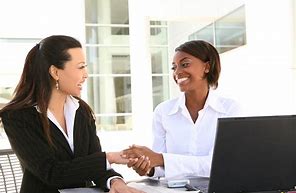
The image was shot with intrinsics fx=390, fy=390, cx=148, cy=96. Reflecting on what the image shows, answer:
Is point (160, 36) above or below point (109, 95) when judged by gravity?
above

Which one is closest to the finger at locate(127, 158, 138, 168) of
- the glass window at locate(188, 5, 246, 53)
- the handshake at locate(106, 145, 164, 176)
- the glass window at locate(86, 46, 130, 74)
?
the handshake at locate(106, 145, 164, 176)

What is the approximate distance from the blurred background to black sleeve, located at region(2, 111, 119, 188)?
9.12 ft

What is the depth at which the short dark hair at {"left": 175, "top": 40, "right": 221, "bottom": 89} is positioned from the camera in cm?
194

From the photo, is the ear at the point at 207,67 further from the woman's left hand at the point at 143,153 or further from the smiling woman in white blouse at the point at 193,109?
the woman's left hand at the point at 143,153

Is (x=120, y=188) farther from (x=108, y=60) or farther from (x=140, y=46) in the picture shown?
(x=108, y=60)

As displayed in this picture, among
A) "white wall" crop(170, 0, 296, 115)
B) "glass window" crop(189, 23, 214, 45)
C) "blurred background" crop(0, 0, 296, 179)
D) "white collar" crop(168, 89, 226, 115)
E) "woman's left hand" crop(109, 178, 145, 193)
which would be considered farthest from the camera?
"glass window" crop(189, 23, 214, 45)

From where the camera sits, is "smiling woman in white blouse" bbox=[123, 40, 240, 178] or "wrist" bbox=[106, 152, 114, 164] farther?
"smiling woman in white blouse" bbox=[123, 40, 240, 178]

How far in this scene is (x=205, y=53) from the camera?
1.96 meters

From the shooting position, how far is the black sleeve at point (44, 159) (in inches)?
54.1

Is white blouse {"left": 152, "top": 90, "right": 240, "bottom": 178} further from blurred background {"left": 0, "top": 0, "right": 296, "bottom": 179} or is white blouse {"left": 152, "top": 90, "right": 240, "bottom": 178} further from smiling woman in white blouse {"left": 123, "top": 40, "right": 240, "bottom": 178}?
blurred background {"left": 0, "top": 0, "right": 296, "bottom": 179}

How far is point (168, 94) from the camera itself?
866 centimetres

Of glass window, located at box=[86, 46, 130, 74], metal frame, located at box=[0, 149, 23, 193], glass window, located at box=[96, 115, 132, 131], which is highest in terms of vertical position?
glass window, located at box=[86, 46, 130, 74]

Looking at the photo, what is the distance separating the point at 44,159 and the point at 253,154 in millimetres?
731

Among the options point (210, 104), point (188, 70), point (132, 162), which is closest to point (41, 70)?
point (132, 162)
